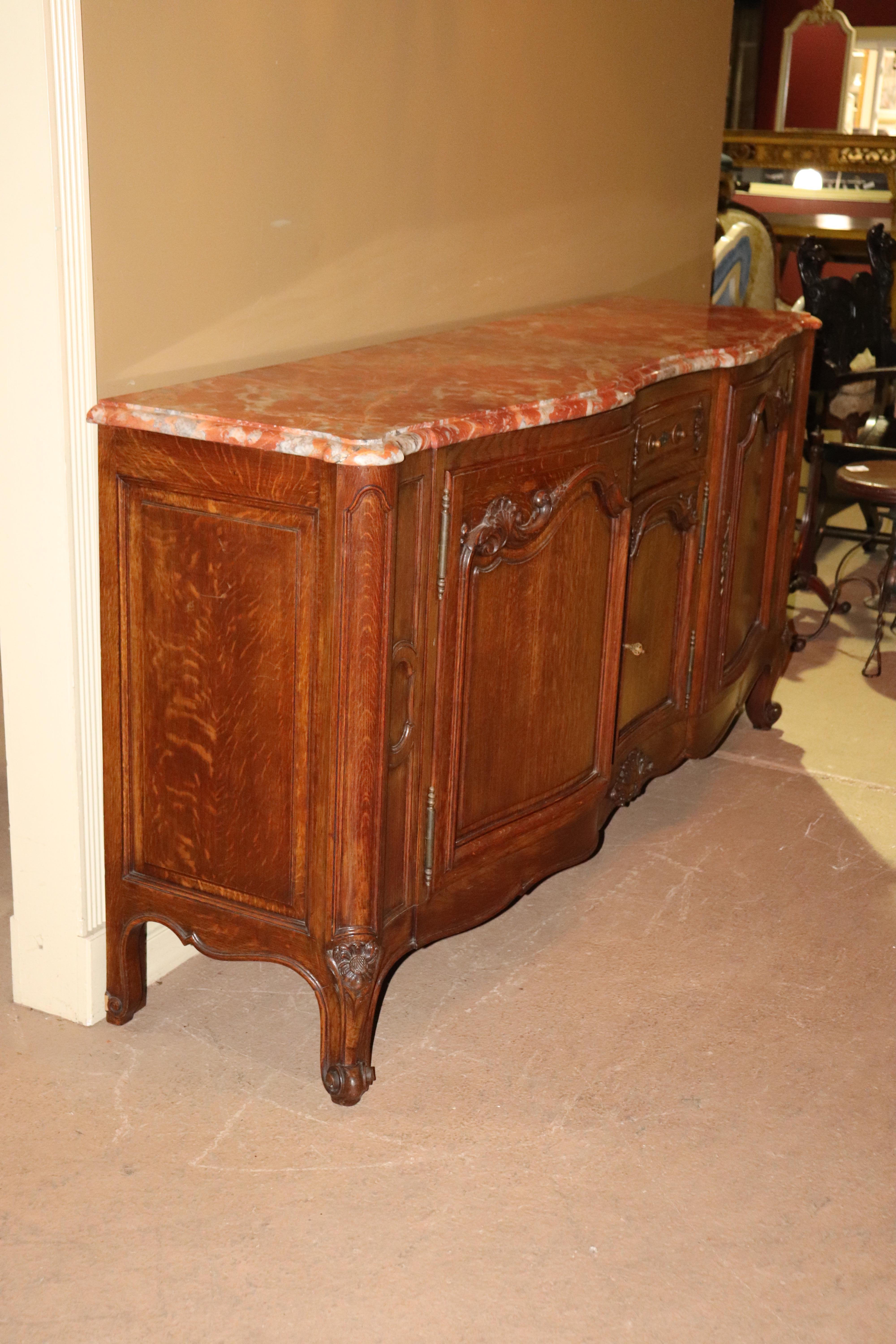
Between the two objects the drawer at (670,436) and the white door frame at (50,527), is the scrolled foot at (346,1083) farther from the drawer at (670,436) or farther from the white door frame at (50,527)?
the drawer at (670,436)

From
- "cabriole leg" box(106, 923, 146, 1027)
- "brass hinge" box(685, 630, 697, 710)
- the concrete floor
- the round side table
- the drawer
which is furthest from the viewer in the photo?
Answer: the round side table

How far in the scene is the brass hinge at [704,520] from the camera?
276 cm

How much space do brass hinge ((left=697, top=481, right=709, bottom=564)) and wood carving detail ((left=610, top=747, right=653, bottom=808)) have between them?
1.36 ft

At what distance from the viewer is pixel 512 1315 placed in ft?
5.53

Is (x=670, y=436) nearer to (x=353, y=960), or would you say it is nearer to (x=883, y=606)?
(x=353, y=960)

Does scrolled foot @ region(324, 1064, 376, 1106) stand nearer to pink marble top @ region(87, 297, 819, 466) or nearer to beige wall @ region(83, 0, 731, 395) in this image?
pink marble top @ region(87, 297, 819, 466)

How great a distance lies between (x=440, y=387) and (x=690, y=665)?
1.00m

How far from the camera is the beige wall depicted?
1.97m

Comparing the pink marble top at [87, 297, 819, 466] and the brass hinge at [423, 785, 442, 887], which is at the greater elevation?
the pink marble top at [87, 297, 819, 466]

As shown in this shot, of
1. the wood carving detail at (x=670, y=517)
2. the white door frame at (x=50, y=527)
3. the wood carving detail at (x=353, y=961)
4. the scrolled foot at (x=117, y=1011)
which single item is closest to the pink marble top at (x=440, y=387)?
the white door frame at (x=50, y=527)

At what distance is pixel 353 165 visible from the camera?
2387 millimetres

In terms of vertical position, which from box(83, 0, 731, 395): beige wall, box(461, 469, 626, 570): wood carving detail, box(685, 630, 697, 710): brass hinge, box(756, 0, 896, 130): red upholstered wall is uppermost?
box(756, 0, 896, 130): red upholstered wall

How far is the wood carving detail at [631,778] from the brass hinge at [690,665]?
205 mm

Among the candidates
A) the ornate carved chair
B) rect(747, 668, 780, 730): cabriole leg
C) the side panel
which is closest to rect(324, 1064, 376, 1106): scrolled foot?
the side panel
